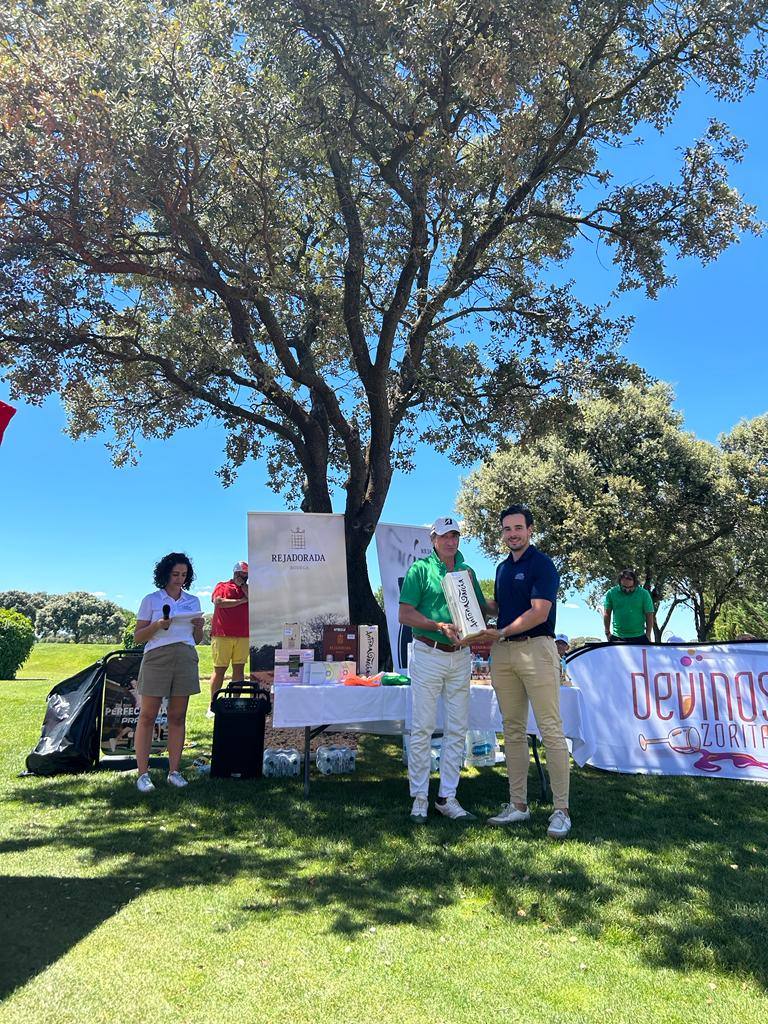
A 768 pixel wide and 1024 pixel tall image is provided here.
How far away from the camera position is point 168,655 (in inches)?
224

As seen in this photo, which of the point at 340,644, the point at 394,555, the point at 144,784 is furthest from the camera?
the point at 394,555

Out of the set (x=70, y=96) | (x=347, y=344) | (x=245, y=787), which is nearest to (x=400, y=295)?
(x=347, y=344)

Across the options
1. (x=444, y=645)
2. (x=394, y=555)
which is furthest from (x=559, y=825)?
(x=394, y=555)

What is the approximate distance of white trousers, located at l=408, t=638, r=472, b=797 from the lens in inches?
195

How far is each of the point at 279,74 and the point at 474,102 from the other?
7.28 feet

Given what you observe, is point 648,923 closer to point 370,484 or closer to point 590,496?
point 370,484

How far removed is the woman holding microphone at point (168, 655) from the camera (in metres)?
5.64

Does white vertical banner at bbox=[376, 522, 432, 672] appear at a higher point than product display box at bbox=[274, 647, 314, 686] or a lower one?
higher

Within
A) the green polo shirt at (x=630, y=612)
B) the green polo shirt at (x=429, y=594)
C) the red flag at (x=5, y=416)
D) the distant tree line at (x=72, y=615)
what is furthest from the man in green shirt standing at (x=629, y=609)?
the distant tree line at (x=72, y=615)

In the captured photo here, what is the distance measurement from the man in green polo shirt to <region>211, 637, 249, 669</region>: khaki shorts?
4.04 m

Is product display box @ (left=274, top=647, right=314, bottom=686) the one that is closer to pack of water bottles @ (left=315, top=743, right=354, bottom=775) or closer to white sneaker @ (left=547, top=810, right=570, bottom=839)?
pack of water bottles @ (left=315, top=743, right=354, bottom=775)

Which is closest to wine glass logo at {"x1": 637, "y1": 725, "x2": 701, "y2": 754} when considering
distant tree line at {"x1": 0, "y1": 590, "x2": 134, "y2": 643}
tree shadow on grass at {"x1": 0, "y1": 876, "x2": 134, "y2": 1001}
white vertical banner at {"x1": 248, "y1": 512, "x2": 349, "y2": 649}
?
white vertical banner at {"x1": 248, "y1": 512, "x2": 349, "y2": 649}

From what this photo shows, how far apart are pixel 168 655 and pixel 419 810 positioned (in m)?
2.38

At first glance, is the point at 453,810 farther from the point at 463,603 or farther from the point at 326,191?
the point at 326,191
